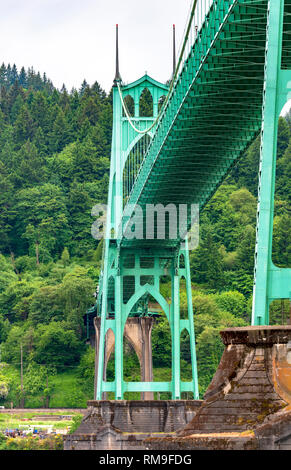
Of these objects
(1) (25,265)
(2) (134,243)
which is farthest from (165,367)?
(2) (134,243)

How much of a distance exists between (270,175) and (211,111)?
28.8ft

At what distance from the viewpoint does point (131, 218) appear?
29516 millimetres

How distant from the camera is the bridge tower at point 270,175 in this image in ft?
42.2

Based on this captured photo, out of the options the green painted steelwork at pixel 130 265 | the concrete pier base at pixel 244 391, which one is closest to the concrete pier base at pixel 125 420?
the green painted steelwork at pixel 130 265

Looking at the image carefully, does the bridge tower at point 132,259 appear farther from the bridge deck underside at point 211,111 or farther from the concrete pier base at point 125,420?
the bridge deck underside at point 211,111

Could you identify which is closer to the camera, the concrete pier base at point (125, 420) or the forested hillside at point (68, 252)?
the concrete pier base at point (125, 420)

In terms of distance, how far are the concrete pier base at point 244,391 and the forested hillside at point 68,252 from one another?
92.1 feet

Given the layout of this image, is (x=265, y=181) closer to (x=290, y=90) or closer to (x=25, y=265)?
(x=290, y=90)

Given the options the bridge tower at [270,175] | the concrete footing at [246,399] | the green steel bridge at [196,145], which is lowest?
the concrete footing at [246,399]

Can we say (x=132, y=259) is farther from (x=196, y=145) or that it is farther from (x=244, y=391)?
(x=244, y=391)

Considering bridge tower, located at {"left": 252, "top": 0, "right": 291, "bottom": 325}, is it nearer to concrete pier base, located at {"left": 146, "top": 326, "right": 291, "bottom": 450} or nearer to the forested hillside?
concrete pier base, located at {"left": 146, "top": 326, "right": 291, "bottom": 450}

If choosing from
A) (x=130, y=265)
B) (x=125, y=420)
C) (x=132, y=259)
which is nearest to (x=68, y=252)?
(x=130, y=265)

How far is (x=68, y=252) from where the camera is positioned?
8069 cm
